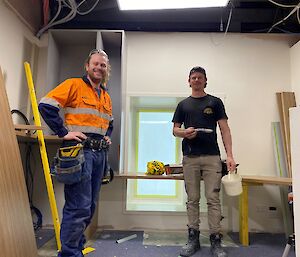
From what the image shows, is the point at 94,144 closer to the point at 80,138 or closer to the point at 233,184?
the point at 80,138

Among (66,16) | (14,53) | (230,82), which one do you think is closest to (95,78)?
(14,53)

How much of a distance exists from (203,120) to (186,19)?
55.0 inches

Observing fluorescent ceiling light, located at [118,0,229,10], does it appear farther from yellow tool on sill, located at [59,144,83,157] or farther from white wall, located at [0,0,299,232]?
yellow tool on sill, located at [59,144,83,157]

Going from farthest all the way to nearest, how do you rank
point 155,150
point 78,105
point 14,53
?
1. point 155,150
2. point 14,53
3. point 78,105

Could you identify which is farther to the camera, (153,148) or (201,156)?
(153,148)

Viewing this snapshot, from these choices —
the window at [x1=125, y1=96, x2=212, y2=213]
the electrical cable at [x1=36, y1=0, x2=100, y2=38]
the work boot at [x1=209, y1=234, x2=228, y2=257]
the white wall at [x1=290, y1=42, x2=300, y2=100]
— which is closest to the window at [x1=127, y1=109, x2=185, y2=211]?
the window at [x1=125, y1=96, x2=212, y2=213]

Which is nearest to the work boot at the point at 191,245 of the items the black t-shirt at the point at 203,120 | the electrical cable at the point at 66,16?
the black t-shirt at the point at 203,120

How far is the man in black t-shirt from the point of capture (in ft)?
6.77

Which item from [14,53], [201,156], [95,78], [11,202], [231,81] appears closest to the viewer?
[11,202]

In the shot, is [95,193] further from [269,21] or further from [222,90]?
[269,21]

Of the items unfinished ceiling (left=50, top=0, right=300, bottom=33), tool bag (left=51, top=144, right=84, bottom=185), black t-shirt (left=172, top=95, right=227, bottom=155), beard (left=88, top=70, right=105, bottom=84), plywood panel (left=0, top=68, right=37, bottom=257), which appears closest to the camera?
plywood panel (left=0, top=68, right=37, bottom=257)

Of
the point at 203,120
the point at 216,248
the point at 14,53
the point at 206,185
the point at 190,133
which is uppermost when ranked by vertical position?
the point at 14,53

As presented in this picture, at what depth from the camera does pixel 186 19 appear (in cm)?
296

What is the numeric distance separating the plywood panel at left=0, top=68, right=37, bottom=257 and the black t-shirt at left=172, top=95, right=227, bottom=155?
1.24 metres
